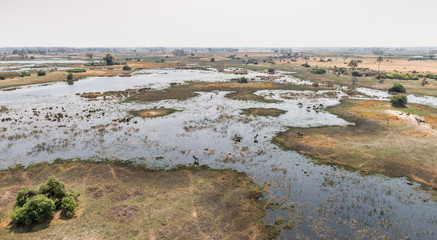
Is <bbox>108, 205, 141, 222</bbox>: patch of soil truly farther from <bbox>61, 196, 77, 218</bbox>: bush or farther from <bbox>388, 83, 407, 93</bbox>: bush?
<bbox>388, 83, 407, 93</bbox>: bush

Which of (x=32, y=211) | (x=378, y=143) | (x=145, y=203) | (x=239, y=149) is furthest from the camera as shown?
(x=378, y=143)

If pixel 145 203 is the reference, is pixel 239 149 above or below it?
above

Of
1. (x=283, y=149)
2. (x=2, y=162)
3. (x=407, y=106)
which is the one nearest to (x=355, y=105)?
(x=407, y=106)

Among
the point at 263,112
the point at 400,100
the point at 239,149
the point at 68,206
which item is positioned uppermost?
the point at 400,100

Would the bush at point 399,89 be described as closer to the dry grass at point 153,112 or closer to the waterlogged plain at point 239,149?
the waterlogged plain at point 239,149

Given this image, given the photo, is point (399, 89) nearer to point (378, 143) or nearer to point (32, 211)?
point (378, 143)

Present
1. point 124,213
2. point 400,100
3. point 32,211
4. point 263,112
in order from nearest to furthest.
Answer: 1. point 32,211
2. point 124,213
3. point 263,112
4. point 400,100

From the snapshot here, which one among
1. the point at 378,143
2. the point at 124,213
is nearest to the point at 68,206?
the point at 124,213
